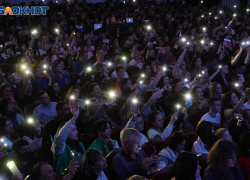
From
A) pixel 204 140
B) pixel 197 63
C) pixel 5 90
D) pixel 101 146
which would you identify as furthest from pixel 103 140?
pixel 197 63

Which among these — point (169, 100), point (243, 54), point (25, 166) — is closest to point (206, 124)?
point (169, 100)

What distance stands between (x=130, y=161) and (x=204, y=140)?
0.77m

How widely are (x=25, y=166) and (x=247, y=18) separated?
850cm

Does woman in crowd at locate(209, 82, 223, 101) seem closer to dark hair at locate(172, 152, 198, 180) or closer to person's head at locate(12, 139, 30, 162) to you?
dark hair at locate(172, 152, 198, 180)

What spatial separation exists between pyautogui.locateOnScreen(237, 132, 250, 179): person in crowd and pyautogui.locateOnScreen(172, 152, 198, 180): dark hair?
57cm

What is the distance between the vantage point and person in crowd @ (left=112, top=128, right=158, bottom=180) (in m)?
2.40

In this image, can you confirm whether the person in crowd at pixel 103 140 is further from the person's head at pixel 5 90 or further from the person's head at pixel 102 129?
the person's head at pixel 5 90

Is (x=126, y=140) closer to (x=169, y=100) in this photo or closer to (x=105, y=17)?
(x=169, y=100)

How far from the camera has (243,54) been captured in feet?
20.6

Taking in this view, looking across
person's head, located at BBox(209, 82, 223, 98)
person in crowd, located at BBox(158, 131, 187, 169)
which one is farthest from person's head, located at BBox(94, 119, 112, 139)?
person's head, located at BBox(209, 82, 223, 98)

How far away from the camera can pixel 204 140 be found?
9.45 ft

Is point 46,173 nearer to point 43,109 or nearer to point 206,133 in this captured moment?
point 206,133
